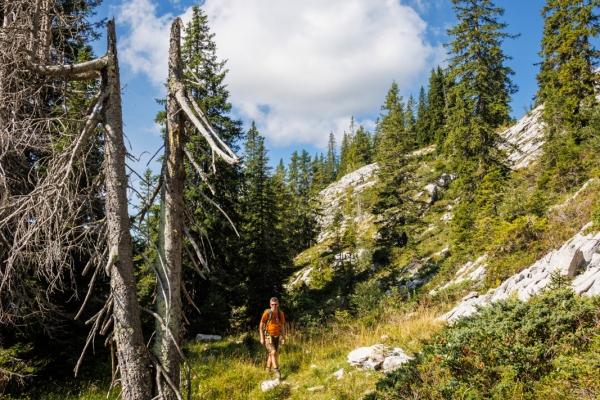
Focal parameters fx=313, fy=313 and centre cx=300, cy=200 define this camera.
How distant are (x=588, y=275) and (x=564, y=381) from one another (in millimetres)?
3701

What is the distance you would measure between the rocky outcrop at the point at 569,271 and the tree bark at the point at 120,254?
6.93m

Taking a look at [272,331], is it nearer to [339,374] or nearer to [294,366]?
[294,366]

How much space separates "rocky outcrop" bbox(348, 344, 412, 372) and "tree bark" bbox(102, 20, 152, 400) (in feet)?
17.6

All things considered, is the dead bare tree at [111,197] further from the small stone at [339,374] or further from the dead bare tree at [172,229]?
the small stone at [339,374]

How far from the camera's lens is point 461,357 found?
5348 millimetres

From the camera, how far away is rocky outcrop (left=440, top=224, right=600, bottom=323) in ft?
21.1

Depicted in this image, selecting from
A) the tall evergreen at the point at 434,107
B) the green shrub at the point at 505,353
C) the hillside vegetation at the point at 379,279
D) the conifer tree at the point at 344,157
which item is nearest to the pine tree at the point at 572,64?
the hillside vegetation at the point at 379,279

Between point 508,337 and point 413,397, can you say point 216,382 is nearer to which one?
point 413,397

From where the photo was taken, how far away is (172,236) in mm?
3285

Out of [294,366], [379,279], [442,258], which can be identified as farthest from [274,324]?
[442,258]

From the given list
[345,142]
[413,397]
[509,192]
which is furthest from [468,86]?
[345,142]

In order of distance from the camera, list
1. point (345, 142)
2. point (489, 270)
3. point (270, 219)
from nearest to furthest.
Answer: point (489, 270) < point (270, 219) < point (345, 142)

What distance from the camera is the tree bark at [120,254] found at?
305 centimetres

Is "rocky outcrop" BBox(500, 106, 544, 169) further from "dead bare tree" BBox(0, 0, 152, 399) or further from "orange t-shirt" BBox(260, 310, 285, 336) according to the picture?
"dead bare tree" BBox(0, 0, 152, 399)
